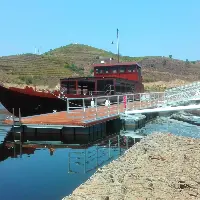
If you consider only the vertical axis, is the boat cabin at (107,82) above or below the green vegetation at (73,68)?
below

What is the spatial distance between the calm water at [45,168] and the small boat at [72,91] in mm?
4908

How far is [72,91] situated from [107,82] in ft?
9.55

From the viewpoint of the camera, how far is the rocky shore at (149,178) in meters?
6.61

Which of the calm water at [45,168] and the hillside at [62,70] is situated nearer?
the calm water at [45,168]

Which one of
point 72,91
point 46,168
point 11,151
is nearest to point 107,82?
point 72,91

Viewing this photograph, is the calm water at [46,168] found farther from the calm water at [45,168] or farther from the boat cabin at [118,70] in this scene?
the boat cabin at [118,70]

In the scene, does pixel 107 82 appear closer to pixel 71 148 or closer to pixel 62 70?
pixel 71 148

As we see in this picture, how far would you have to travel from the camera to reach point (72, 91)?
92.0ft

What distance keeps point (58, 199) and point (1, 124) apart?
10735mm

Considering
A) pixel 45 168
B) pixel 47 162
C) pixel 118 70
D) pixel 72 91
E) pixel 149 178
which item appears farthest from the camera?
pixel 118 70

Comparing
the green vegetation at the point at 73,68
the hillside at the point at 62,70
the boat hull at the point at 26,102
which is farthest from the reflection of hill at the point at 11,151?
the green vegetation at the point at 73,68

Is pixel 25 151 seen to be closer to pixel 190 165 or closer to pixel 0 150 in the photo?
pixel 0 150

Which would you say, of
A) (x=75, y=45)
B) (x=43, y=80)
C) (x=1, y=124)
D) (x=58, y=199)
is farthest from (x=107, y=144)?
(x=75, y=45)

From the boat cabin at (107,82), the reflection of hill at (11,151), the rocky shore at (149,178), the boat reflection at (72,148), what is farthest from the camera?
the boat cabin at (107,82)
